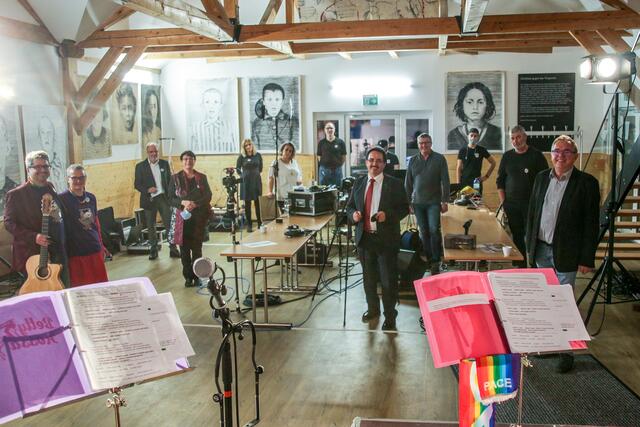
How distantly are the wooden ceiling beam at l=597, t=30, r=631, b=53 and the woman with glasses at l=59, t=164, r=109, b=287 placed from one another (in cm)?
648

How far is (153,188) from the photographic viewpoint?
8703 millimetres

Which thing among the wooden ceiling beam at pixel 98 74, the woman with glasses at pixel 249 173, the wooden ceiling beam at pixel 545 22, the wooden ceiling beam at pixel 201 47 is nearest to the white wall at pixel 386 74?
the woman with glasses at pixel 249 173

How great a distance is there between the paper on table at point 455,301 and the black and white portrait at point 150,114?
1026cm

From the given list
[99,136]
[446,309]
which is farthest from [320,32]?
[446,309]

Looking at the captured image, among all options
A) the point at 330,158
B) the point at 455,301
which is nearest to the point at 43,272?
the point at 455,301

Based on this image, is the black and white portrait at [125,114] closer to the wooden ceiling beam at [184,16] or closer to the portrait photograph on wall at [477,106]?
the wooden ceiling beam at [184,16]

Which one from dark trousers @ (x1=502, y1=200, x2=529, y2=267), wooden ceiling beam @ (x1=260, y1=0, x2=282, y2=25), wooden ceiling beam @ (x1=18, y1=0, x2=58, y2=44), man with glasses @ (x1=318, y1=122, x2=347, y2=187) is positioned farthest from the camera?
man with glasses @ (x1=318, y1=122, x2=347, y2=187)

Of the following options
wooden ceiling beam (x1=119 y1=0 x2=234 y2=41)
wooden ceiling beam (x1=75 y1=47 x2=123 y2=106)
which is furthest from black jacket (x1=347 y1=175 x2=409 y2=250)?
wooden ceiling beam (x1=75 y1=47 x2=123 y2=106)

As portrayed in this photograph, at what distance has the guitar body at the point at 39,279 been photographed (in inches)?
173

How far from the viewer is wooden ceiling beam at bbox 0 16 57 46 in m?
7.46

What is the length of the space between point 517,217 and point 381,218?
78.8 inches

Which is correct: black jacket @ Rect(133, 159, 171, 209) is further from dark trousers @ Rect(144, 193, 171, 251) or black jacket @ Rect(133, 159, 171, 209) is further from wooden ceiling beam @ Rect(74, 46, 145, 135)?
wooden ceiling beam @ Rect(74, 46, 145, 135)

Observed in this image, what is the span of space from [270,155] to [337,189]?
4.90 metres

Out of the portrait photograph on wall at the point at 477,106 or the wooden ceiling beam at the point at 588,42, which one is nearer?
the wooden ceiling beam at the point at 588,42
